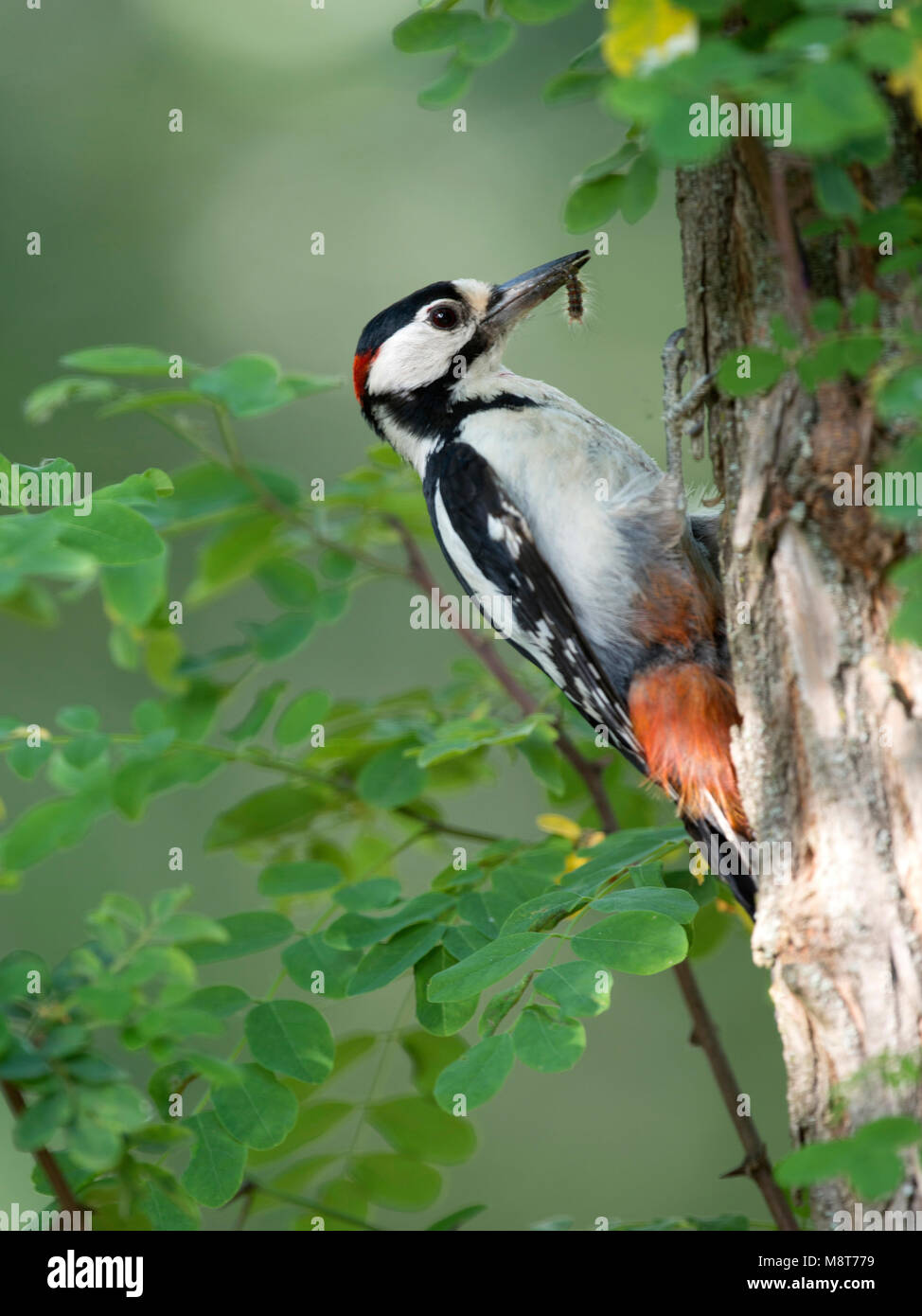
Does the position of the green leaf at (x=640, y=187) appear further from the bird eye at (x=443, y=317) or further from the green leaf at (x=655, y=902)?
the bird eye at (x=443, y=317)

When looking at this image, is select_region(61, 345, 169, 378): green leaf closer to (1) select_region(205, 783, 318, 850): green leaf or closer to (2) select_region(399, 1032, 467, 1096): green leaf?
(1) select_region(205, 783, 318, 850): green leaf

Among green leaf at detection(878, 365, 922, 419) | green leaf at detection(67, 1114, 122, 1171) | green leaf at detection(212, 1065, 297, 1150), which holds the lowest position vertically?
green leaf at detection(212, 1065, 297, 1150)

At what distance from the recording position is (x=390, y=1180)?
203 centimetres

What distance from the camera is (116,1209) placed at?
1653 mm

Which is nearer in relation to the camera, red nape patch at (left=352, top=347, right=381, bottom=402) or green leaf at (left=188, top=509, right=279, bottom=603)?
green leaf at (left=188, top=509, right=279, bottom=603)

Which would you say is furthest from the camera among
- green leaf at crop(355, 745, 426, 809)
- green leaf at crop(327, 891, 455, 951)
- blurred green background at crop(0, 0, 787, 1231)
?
blurred green background at crop(0, 0, 787, 1231)

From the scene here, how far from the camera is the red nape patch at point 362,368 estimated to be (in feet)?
8.76

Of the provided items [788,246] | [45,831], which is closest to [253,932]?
[45,831]

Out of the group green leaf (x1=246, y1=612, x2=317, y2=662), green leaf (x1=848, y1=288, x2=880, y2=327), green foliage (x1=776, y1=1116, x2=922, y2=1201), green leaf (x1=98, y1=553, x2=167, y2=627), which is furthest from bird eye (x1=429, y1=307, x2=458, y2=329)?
green foliage (x1=776, y1=1116, x2=922, y2=1201)

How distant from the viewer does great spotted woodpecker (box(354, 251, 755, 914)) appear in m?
2.17

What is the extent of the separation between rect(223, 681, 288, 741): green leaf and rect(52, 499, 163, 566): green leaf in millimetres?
621

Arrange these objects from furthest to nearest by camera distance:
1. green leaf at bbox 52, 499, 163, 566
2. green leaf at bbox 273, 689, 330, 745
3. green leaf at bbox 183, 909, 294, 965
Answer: green leaf at bbox 273, 689, 330, 745 → green leaf at bbox 183, 909, 294, 965 → green leaf at bbox 52, 499, 163, 566

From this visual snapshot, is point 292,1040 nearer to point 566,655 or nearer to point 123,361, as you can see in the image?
point 566,655
